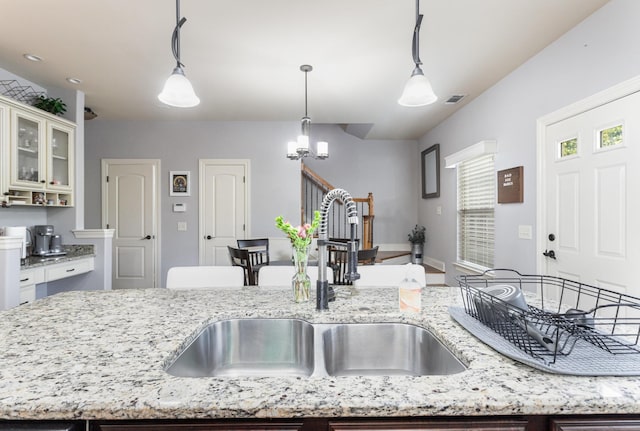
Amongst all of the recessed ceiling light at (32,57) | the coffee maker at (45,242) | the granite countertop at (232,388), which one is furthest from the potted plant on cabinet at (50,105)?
the granite countertop at (232,388)

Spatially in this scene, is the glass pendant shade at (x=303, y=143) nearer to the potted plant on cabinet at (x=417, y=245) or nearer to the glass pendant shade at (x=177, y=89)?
the glass pendant shade at (x=177, y=89)

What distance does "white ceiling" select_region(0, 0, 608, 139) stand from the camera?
7.34 feet

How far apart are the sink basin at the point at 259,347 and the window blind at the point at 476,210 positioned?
318cm

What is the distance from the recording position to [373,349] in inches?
48.1

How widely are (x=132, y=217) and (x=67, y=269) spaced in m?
1.67

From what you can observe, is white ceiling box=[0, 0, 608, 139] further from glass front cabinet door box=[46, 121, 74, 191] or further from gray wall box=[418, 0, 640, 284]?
glass front cabinet door box=[46, 121, 74, 191]

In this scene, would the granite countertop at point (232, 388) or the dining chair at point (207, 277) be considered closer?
the granite countertop at point (232, 388)

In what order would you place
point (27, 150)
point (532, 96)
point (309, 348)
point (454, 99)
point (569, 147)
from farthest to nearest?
point (454, 99)
point (27, 150)
point (532, 96)
point (569, 147)
point (309, 348)

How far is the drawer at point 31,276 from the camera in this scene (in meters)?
2.75

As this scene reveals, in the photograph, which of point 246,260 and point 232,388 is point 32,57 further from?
point 232,388

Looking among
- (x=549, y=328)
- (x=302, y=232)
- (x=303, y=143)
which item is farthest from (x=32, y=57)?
(x=549, y=328)

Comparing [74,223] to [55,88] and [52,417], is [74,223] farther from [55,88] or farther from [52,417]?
[52,417]

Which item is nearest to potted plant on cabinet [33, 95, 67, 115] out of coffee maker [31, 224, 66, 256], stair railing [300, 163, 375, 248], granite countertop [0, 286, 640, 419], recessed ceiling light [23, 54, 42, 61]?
recessed ceiling light [23, 54, 42, 61]

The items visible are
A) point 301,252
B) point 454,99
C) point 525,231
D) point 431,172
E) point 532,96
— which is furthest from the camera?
point 431,172
